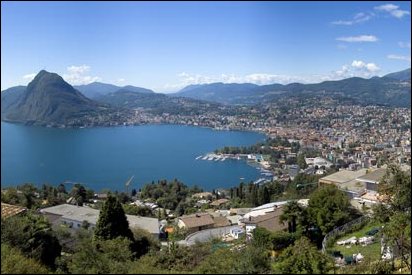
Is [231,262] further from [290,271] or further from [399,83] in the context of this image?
[399,83]

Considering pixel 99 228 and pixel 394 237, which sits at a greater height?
pixel 394 237

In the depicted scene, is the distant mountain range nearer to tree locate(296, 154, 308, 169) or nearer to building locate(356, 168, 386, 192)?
tree locate(296, 154, 308, 169)

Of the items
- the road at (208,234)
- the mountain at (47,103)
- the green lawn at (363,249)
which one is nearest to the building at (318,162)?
the road at (208,234)

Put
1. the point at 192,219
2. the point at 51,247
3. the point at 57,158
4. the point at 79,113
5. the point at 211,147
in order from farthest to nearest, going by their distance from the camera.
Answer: the point at 79,113 < the point at 211,147 < the point at 57,158 < the point at 192,219 < the point at 51,247

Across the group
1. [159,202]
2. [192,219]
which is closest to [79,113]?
[159,202]

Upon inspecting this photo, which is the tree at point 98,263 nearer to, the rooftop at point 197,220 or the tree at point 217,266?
the tree at point 217,266

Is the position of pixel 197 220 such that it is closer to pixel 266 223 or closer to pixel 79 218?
pixel 266 223

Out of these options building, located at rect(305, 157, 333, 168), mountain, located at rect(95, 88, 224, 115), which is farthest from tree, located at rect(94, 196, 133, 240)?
mountain, located at rect(95, 88, 224, 115)
